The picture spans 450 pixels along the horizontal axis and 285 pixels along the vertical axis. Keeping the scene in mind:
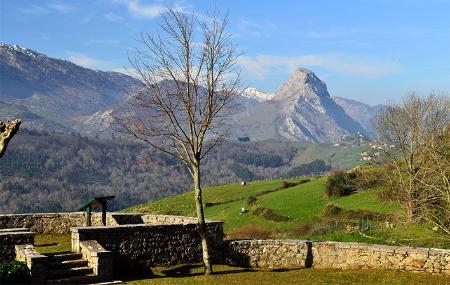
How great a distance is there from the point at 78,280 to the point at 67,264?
137cm

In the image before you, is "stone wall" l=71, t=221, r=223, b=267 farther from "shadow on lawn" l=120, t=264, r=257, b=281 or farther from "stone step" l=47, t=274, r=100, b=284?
"stone step" l=47, t=274, r=100, b=284

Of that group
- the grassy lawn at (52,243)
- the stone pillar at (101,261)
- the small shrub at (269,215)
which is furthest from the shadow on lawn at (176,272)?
the small shrub at (269,215)

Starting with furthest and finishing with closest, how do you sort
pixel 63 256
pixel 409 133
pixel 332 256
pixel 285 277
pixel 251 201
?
pixel 251 201, pixel 409 133, pixel 332 256, pixel 285 277, pixel 63 256

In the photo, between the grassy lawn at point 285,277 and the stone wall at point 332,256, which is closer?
the grassy lawn at point 285,277

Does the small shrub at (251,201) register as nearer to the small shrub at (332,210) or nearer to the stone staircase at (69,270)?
the small shrub at (332,210)

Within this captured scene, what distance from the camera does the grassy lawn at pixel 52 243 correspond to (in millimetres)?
25219

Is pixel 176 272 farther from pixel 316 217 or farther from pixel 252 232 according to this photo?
Answer: pixel 316 217

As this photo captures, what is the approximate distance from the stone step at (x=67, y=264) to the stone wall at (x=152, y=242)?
1.10 metres

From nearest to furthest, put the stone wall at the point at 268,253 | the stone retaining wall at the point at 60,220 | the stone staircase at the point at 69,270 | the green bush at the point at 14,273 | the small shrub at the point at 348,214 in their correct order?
1. the green bush at the point at 14,273
2. the stone staircase at the point at 69,270
3. the stone wall at the point at 268,253
4. the stone retaining wall at the point at 60,220
5. the small shrub at the point at 348,214

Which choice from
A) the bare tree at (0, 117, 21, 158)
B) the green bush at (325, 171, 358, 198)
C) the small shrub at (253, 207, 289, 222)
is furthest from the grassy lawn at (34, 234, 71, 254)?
the green bush at (325, 171, 358, 198)

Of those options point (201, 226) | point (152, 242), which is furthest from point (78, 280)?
point (201, 226)

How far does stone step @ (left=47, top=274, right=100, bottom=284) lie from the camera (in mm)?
20169

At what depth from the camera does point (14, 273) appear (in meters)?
19.0

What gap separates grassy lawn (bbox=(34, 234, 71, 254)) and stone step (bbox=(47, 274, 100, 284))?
4.37 m
